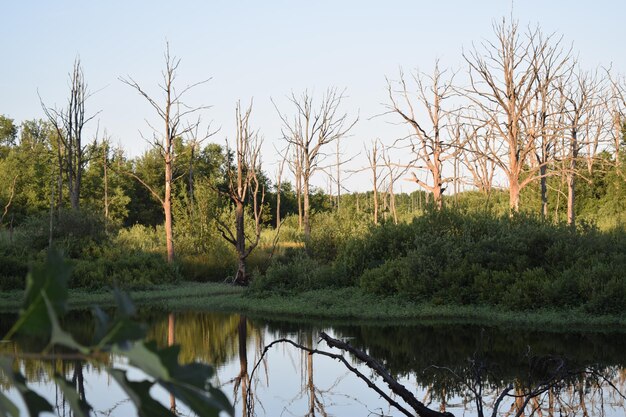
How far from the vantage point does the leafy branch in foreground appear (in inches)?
14.7

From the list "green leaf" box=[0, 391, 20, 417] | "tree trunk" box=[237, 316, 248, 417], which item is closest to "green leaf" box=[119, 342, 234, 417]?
"green leaf" box=[0, 391, 20, 417]

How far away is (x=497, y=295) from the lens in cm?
1477

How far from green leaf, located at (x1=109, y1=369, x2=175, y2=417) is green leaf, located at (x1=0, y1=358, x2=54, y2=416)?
0.16 ft

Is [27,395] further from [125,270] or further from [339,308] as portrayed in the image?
[125,270]

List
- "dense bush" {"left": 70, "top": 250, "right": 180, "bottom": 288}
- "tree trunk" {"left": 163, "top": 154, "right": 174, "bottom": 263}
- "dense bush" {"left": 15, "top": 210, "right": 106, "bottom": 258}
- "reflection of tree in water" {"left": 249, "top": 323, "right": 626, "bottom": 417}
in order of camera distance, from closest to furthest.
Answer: "reflection of tree in water" {"left": 249, "top": 323, "right": 626, "bottom": 417}, "dense bush" {"left": 70, "top": 250, "right": 180, "bottom": 288}, "dense bush" {"left": 15, "top": 210, "right": 106, "bottom": 258}, "tree trunk" {"left": 163, "top": 154, "right": 174, "bottom": 263}

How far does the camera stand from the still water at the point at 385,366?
7.67 metres

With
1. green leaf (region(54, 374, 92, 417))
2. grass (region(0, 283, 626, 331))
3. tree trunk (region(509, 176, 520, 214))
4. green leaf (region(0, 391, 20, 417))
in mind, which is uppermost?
tree trunk (region(509, 176, 520, 214))

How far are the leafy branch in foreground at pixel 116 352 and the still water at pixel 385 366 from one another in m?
5.67

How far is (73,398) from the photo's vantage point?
0.43 metres

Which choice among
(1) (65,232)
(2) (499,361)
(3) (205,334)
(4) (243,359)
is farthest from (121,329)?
(1) (65,232)

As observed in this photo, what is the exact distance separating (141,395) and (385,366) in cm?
912

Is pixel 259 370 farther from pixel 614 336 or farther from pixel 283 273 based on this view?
pixel 283 273

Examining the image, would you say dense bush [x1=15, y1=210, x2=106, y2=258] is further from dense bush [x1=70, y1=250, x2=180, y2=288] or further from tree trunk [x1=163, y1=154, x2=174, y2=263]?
tree trunk [x1=163, y1=154, x2=174, y2=263]

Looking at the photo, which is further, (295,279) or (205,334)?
(295,279)
